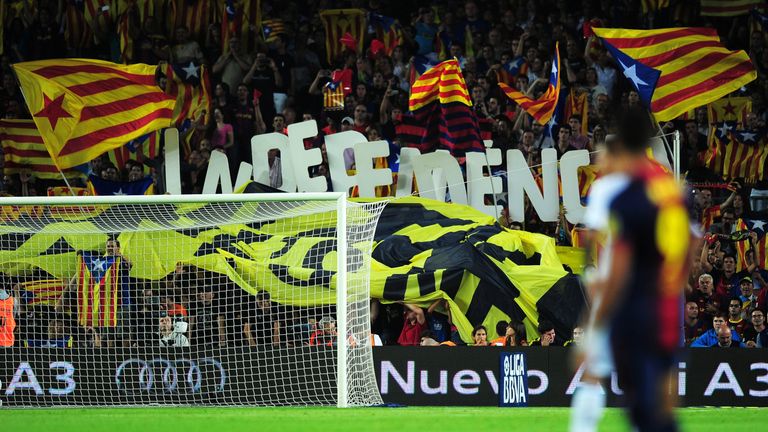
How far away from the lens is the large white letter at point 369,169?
667 inches

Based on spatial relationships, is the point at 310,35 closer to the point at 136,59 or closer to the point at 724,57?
the point at 136,59

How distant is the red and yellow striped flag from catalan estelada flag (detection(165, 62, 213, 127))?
3700 mm

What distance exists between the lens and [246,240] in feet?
51.0

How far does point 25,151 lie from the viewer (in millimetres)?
18406

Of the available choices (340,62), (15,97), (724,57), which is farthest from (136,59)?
(724,57)

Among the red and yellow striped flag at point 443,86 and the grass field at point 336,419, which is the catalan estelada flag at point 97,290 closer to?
the grass field at point 336,419

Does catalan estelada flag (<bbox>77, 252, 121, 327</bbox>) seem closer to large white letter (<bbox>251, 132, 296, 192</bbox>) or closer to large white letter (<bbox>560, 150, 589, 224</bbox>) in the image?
large white letter (<bbox>251, 132, 296, 192</bbox>)

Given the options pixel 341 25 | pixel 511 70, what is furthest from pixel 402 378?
pixel 341 25

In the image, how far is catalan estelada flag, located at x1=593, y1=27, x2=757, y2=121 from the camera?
15633 mm

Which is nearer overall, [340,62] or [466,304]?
[466,304]

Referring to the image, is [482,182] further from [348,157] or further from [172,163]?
[172,163]

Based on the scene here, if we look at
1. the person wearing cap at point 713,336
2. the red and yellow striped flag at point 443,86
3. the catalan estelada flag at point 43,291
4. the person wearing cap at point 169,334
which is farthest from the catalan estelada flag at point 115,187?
the person wearing cap at point 713,336

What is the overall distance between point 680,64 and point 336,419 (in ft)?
26.5

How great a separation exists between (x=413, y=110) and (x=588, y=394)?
1171cm
